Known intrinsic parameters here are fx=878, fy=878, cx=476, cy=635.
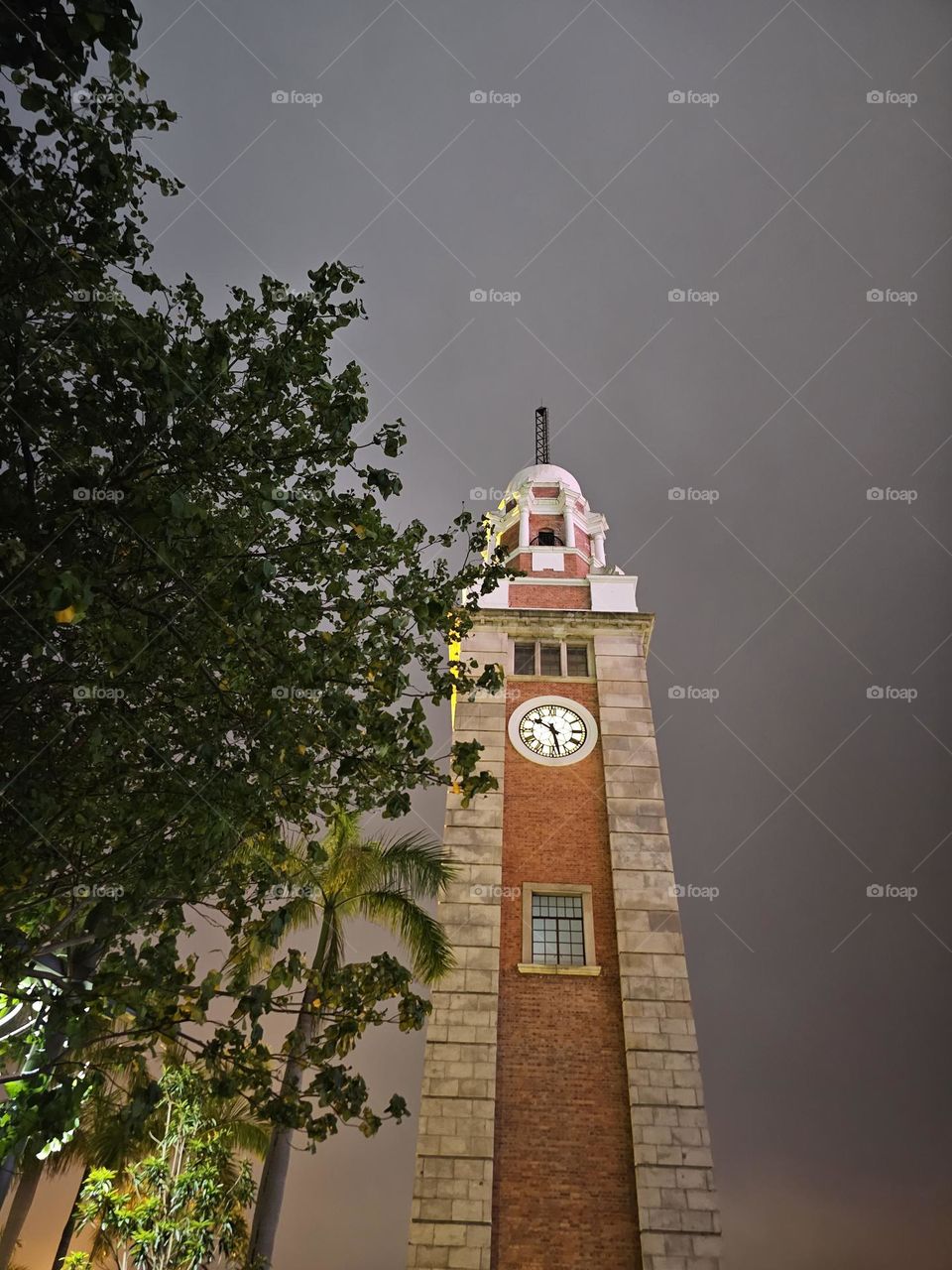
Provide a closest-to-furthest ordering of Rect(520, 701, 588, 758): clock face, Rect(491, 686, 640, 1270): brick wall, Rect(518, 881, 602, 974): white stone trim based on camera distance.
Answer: Rect(491, 686, 640, 1270): brick wall → Rect(518, 881, 602, 974): white stone trim → Rect(520, 701, 588, 758): clock face

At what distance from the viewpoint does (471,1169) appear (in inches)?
617

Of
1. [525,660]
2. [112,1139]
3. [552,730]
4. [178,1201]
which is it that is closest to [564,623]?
[525,660]

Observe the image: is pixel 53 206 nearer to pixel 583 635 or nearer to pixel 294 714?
pixel 294 714

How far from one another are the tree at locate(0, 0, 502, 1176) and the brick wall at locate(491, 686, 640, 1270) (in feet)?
33.9

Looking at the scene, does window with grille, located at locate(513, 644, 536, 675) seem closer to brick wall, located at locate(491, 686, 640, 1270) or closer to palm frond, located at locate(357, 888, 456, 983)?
brick wall, located at locate(491, 686, 640, 1270)

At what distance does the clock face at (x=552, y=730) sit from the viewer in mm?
22406

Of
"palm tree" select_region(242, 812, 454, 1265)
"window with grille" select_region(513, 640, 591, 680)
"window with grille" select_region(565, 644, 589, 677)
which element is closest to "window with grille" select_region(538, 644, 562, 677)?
"window with grille" select_region(513, 640, 591, 680)

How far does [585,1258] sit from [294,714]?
12534 mm

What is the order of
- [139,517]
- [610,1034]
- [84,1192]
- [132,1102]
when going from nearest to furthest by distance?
[132,1102]
[139,517]
[84,1192]
[610,1034]

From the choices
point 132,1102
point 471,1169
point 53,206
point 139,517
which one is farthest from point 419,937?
point 53,206

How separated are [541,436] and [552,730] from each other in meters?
17.4

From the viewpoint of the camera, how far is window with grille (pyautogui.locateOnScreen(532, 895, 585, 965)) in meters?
18.9

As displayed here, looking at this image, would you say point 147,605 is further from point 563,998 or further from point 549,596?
point 549,596

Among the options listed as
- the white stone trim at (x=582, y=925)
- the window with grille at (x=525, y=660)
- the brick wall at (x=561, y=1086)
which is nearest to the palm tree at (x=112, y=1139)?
the brick wall at (x=561, y=1086)
